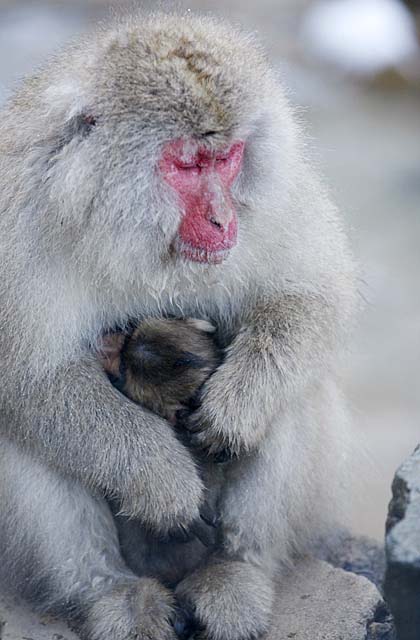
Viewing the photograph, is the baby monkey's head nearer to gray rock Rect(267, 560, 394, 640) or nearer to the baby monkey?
the baby monkey

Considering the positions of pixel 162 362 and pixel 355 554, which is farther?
pixel 355 554

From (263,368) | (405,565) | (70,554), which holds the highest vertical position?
(263,368)

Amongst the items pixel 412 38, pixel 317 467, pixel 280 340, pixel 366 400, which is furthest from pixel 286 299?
pixel 412 38

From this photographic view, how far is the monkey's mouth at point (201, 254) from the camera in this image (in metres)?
3.91

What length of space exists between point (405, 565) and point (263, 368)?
1161 millimetres

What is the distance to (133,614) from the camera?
162 inches

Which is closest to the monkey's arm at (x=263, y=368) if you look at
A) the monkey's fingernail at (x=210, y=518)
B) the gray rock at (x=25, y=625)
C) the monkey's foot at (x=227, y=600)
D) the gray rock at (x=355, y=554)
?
the monkey's fingernail at (x=210, y=518)

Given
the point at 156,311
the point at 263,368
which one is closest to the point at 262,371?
the point at 263,368

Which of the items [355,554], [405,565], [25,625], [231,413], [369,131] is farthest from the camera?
[369,131]

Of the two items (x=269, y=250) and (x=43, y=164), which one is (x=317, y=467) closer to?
(x=269, y=250)

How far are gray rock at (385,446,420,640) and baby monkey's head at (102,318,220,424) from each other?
0.94 meters

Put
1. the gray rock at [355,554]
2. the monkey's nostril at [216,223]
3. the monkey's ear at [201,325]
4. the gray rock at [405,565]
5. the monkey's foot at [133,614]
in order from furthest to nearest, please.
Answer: the gray rock at [355,554] < the monkey's ear at [201,325] < the monkey's foot at [133,614] < the monkey's nostril at [216,223] < the gray rock at [405,565]

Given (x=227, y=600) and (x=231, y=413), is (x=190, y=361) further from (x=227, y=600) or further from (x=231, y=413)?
(x=227, y=600)

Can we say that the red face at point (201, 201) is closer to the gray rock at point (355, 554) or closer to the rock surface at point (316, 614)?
the rock surface at point (316, 614)
